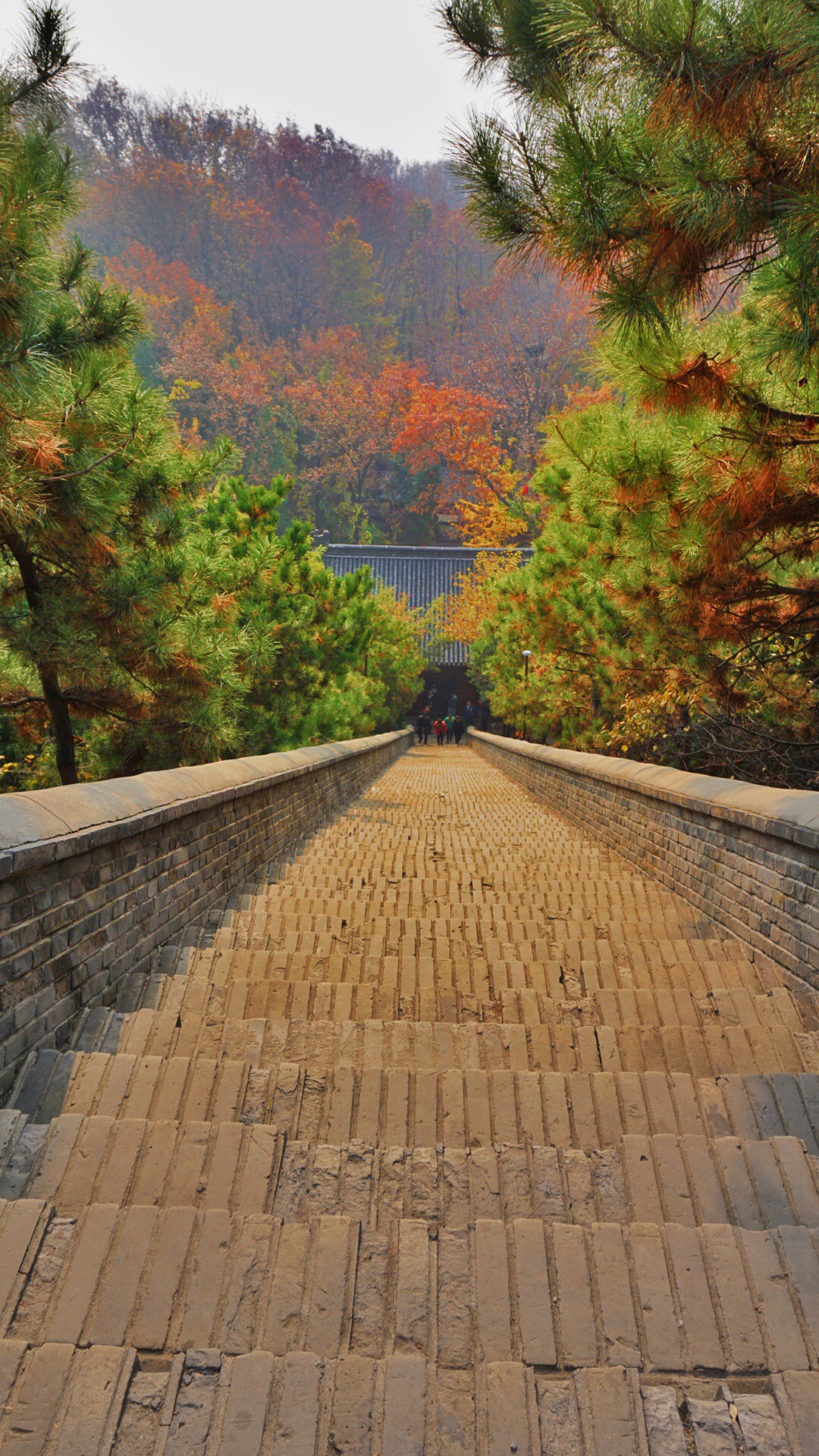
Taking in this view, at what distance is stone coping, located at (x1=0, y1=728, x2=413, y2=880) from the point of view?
2.73 meters

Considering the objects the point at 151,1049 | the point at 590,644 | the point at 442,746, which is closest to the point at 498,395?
the point at 442,746

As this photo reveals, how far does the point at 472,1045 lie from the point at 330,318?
2482 inches

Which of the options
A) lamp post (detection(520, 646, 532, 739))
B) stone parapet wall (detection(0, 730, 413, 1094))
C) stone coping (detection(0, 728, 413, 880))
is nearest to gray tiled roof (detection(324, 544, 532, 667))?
lamp post (detection(520, 646, 532, 739))

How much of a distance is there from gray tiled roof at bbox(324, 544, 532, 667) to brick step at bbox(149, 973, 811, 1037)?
1475 inches

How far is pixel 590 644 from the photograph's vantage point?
12656 millimetres

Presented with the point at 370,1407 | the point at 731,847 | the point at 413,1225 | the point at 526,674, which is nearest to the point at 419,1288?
the point at 413,1225

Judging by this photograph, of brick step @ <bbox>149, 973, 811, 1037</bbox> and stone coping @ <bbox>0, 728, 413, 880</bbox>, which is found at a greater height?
stone coping @ <bbox>0, 728, 413, 880</bbox>

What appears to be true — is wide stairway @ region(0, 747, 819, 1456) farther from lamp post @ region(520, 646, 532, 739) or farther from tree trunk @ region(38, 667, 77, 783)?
lamp post @ region(520, 646, 532, 739)

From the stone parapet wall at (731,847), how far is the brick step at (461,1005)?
37 cm

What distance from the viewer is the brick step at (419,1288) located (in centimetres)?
182

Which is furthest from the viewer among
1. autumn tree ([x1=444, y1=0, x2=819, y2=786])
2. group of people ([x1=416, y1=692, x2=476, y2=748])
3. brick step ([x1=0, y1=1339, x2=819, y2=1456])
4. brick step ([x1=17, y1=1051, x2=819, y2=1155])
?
group of people ([x1=416, y1=692, x2=476, y2=748])

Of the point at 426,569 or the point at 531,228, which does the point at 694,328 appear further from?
the point at 426,569

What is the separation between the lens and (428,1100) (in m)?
2.64

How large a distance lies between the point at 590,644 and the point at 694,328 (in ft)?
26.4
